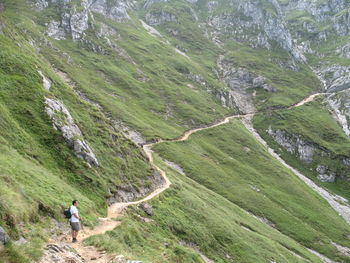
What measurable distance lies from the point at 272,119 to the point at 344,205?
69.9m

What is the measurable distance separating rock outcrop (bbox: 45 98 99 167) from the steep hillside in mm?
233

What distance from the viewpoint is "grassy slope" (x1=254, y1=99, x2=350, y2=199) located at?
160m

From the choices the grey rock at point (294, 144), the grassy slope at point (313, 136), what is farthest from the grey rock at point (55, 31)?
the grey rock at point (294, 144)

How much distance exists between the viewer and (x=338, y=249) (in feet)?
318

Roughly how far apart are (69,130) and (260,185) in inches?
3393

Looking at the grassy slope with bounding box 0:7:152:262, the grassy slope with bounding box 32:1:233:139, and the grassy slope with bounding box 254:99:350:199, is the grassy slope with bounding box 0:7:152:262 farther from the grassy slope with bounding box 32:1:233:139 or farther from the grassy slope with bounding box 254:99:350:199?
the grassy slope with bounding box 254:99:350:199

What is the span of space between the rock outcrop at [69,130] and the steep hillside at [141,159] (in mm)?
233

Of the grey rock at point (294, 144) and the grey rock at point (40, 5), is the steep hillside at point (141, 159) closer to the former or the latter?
the grey rock at point (294, 144)

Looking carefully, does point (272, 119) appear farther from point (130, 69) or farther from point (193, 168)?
point (193, 168)

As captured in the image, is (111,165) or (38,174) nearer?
(38,174)

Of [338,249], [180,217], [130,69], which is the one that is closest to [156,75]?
[130,69]

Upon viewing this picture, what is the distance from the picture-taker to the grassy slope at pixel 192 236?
3538cm

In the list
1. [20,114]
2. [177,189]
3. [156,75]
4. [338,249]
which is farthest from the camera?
[156,75]

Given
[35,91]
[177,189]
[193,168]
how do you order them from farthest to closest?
[193,168]
[177,189]
[35,91]
